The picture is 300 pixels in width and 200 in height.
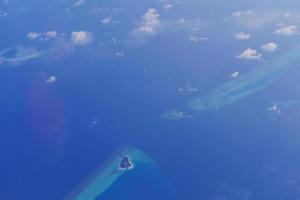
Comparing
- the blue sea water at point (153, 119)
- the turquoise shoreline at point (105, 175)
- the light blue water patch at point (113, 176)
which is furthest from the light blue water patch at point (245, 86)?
the light blue water patch at point (113, 176)

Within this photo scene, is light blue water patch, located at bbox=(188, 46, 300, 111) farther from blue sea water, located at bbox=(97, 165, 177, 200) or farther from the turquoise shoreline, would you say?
blue sea water, located at bbox=(97, 165, 177, 200)

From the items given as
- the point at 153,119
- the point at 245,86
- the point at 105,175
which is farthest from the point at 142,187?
the point at 245,86

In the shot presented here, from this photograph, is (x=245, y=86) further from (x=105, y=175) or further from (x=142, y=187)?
(x=105, y=175)

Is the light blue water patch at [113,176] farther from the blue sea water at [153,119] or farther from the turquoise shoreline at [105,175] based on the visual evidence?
the blue sea water at [153,119]

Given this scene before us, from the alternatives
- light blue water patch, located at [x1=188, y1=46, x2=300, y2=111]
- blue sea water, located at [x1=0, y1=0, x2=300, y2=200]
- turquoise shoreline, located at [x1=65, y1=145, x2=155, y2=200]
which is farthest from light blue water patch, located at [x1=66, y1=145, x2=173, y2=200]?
light blue water patch, located at [x1=188, y1=46, x2=300, y2=111]

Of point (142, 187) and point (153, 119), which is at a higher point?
point (153, 119)

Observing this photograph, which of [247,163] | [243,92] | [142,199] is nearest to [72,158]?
[142,199]

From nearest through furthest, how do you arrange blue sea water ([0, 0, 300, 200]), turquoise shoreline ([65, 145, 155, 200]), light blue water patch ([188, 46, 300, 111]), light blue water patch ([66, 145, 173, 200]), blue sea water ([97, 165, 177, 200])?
blue sea water ([97, 165, 177, 200])
blue sea water ([0, 0, 300, 200])
light blue water patch ([66, 145, 173, 200])
turquoise shoreline ([65, 145, 155, 200])
light blue water patch ([188, 46, 300, 111])

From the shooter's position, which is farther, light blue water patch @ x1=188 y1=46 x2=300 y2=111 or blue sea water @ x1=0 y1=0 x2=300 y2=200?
light blue water patch @ x1=188 y1=46 x2=300 y2=111

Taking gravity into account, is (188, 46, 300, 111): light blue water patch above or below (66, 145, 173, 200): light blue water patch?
above
